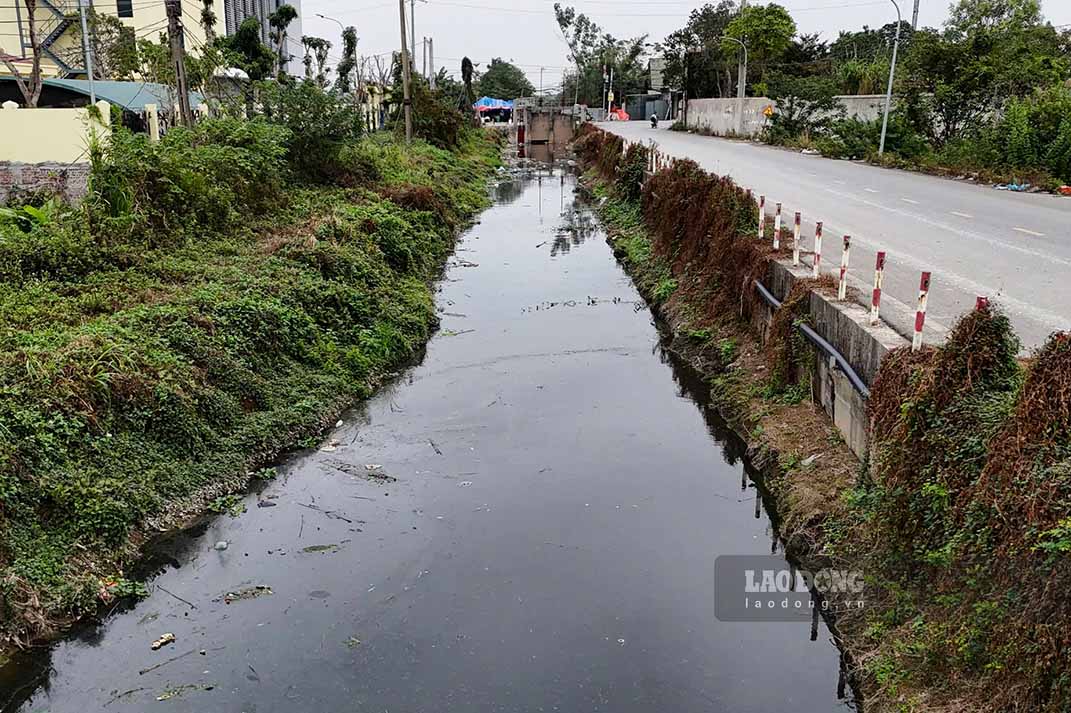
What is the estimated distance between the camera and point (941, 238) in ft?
44.5

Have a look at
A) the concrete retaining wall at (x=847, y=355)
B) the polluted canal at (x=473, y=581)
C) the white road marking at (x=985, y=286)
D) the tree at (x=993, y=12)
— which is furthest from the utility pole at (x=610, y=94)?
the concrete retaining wall at (x=847, y=355)

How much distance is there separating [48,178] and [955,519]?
63.2 ft

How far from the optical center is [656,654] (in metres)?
6.64

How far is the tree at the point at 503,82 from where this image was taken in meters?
98.2

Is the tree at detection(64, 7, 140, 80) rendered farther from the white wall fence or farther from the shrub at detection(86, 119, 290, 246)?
the shrub at detection(86, 119, 290, 246)

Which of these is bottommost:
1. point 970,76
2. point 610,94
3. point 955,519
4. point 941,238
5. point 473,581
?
point 473,581

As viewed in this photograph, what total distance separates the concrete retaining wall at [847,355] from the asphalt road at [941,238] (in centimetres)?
47

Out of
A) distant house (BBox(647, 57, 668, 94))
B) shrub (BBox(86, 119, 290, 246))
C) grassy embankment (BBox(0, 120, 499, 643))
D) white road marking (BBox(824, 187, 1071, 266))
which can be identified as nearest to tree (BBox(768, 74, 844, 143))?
white road marking (BBox(824, 187, 1071, 266))

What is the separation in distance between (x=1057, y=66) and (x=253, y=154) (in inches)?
924

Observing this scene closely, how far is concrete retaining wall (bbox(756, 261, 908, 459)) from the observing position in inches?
312

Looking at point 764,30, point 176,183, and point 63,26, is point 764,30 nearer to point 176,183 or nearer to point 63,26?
point 63,26

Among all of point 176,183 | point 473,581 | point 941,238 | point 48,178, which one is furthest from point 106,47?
point 473,581

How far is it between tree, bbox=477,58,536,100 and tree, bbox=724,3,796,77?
4559 centimetres

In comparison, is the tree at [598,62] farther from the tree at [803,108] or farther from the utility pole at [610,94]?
the tree at [803,108]
